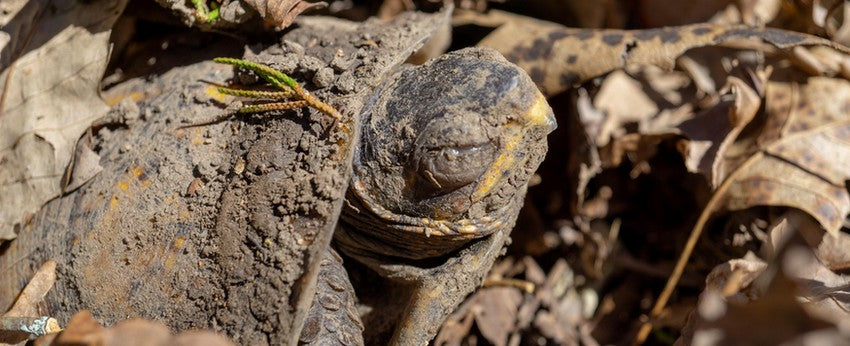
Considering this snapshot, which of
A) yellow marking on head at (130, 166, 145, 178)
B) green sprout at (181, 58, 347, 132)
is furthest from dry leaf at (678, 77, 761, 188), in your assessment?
yellow marking on head at (130, 166, 145, 178)

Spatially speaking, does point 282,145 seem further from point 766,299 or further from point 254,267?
point 766,299

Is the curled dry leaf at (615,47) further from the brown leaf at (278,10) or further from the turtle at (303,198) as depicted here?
the brown leaf at (278,10)

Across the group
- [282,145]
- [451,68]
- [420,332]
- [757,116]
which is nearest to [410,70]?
[451,68]

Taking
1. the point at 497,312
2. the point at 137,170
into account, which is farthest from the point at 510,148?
the point at 497,312

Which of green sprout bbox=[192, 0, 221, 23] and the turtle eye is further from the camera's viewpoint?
green sprout bbox=[192, 0, 221, 23]

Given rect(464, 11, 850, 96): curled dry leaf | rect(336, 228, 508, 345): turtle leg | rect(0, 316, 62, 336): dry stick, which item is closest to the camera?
rect(0, 316, 62, 336): dry stick

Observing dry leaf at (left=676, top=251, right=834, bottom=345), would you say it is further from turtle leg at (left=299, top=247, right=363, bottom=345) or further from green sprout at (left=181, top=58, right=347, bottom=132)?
green sprout at (left=181, top=58, right=347, bottom=132)

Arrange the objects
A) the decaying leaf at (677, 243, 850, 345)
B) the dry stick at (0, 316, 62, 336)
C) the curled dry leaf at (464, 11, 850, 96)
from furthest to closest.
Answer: the curled dry leaf at (464, 11, 850, 96), the dry stick at (0, 316, 62, 336), the decaying leaf at (677, 243, 850, 345)

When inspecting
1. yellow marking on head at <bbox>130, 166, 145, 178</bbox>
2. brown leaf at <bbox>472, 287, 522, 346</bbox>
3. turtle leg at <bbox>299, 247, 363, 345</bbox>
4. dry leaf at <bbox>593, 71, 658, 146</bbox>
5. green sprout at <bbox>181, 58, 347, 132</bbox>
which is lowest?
brown leaf at <bbox>472, 287, 522, 346</bbox>
